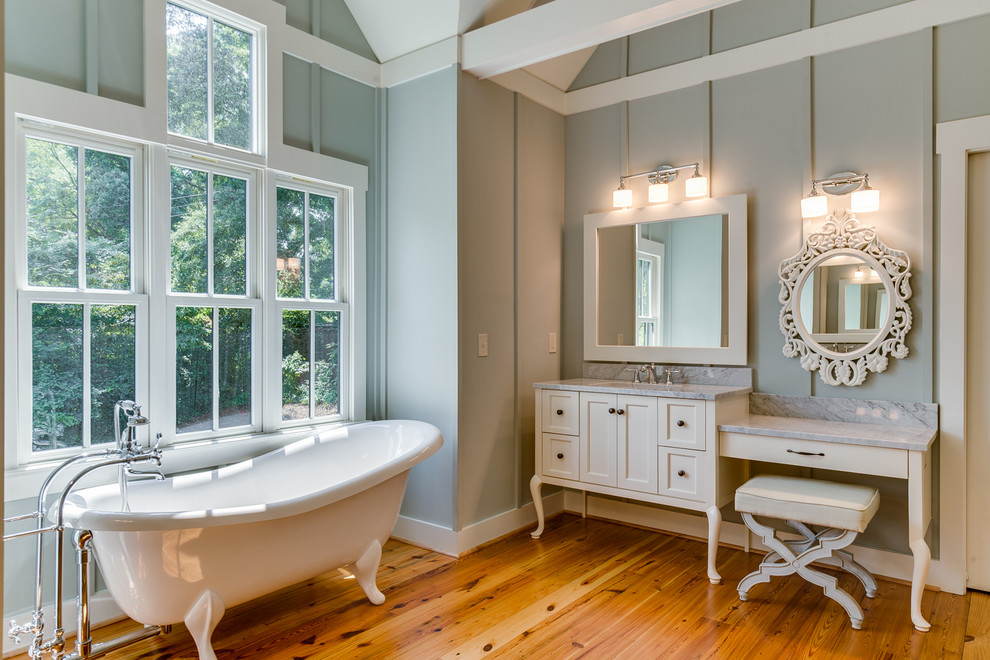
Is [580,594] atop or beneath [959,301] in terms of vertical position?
beneath

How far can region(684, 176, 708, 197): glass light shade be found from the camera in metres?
3.63

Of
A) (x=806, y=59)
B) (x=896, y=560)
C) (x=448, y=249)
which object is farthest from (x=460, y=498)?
(x=806, y=59)

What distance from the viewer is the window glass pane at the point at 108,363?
8.85ft

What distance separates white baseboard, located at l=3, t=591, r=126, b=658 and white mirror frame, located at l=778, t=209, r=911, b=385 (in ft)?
10.7

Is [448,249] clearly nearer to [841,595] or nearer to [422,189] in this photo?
[422,189]

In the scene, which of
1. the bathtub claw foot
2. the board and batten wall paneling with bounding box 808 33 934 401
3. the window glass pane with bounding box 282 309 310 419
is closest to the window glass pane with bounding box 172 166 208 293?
the window glass pane with bounding box 282 309 310 419

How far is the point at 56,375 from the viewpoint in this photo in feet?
8.52

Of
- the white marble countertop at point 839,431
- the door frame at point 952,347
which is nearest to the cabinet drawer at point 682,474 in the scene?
the white marble countertop at point 839,431

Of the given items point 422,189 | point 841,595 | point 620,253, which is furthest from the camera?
point 620,253

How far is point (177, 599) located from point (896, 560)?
3.07 m

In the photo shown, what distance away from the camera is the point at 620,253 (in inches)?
158

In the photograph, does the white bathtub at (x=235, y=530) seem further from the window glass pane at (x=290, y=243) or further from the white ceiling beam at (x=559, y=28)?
the white ceiling beam at (x=559, y=28)

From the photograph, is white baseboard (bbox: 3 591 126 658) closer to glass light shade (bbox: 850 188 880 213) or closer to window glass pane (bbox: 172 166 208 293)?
window glass pane (bbox: 172 166 208 293)

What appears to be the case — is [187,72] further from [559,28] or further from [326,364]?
[559,28]
